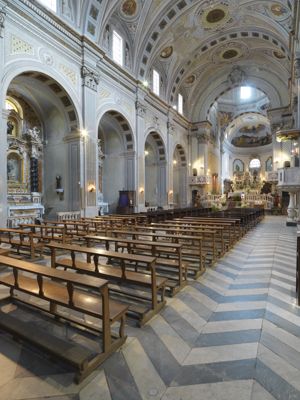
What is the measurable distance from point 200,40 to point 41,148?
14571 millimetres

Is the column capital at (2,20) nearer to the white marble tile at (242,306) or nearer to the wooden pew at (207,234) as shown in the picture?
the wooden pew at (207,234)

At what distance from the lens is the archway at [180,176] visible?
24328 mm

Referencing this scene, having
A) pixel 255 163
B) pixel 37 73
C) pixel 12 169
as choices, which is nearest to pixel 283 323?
pixel 37 73

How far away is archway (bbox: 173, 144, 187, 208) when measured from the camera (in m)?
24.3

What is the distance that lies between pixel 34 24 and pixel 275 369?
12112mm

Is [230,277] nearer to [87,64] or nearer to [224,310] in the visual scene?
[224,310]

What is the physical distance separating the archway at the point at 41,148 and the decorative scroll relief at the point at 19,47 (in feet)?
4.24

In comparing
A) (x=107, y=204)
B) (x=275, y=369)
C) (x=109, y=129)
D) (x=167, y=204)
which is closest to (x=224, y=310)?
(x=275, y=369)

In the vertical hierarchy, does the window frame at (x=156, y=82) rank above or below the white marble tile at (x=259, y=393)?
above

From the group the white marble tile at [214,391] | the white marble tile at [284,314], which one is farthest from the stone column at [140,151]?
the white marble tile at [214,391]

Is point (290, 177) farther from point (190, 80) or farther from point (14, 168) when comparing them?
point (190, 80)

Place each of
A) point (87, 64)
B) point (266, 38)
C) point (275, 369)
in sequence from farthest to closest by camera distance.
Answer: point (266, 38) → point (87, 64) → point (275, 369)

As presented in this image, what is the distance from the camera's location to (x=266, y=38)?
1812 centimetres

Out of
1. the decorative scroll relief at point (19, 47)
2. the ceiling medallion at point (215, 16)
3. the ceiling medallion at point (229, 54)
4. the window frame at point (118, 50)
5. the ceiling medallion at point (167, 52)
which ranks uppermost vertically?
the ceiling medallion at point (229, 54)
